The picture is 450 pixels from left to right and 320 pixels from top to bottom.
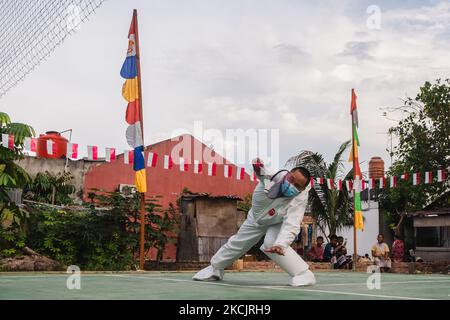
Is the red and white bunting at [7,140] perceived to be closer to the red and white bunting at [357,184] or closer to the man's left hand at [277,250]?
the man's left hand at [277,250]

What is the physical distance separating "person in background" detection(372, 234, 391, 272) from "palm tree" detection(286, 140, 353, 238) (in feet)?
18.8

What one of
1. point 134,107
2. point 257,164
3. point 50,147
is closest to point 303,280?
point 257,164

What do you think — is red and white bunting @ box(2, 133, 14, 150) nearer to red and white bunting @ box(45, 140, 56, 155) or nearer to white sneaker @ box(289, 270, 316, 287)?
red and white bunting @ box(45, 140, 56, 155)

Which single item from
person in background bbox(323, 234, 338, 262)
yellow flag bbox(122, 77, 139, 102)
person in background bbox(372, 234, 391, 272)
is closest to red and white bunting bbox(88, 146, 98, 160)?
yellow flag bbox(122, 77, 139, 102)

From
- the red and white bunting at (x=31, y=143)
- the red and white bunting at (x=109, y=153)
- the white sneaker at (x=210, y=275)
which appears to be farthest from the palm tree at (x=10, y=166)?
the white sneaker at (x=210, y=275)

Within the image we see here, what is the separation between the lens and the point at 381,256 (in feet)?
55.8

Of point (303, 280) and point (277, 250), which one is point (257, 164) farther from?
point (303, 280)

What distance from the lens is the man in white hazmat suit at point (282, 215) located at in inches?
297

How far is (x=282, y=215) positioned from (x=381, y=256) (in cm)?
1001

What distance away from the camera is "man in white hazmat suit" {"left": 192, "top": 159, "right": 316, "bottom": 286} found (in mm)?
7546

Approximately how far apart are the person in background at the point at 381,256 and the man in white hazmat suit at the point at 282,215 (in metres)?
9.57
